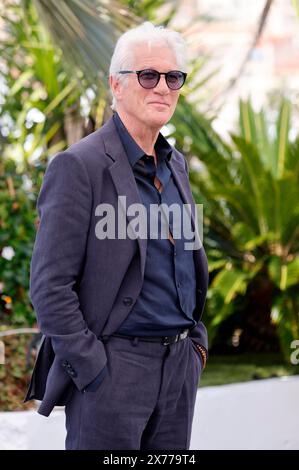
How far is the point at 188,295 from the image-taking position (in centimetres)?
266

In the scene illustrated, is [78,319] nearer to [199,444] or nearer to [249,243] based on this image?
[199,444]

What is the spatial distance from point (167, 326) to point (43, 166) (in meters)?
3.71

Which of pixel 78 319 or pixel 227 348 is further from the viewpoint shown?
pixel 227 348

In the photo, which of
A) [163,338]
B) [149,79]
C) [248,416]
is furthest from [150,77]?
[248,416]

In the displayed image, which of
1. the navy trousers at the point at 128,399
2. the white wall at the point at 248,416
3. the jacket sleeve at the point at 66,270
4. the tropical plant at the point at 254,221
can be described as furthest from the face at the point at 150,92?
the tropical plant at the point at 254,221

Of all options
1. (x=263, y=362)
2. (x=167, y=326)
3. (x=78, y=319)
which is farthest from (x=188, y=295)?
(x=263, y=362)

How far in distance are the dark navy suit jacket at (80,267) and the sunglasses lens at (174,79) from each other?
242mm

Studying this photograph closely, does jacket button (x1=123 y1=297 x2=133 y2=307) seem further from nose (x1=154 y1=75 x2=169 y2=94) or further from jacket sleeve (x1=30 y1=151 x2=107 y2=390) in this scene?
nose (x1=154 y1=75 x2=169 y2=94)

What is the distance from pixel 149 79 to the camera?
2592 millimetres

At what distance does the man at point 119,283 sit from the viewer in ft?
8.05
